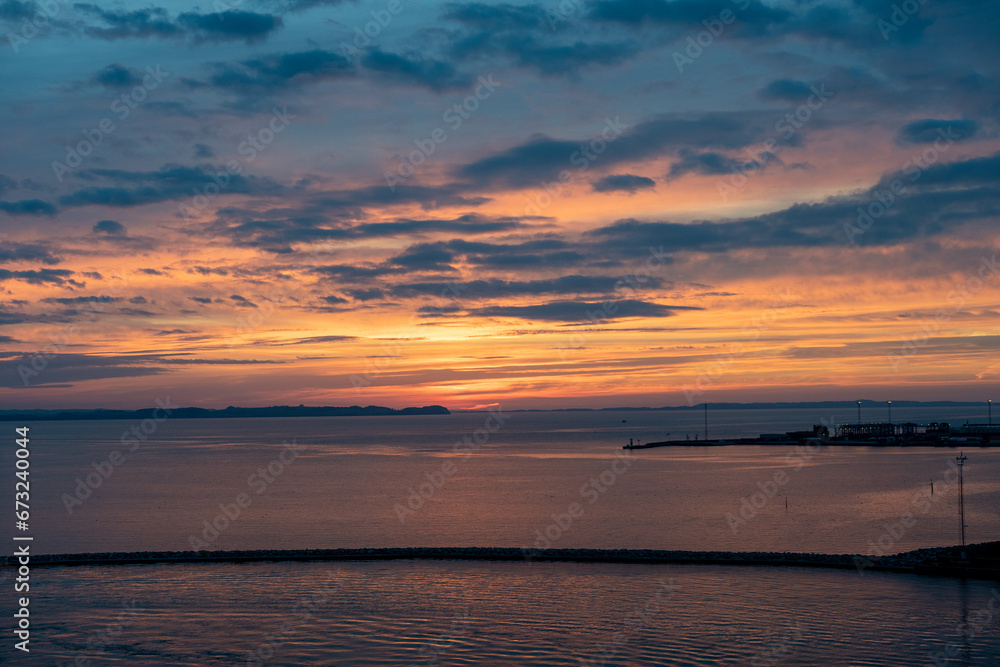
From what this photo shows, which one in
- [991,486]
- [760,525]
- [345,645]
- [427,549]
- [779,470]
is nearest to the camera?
[345,645]

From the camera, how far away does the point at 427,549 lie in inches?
2009

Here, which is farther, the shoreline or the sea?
the shoreline

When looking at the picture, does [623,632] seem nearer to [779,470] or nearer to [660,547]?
[660,547]

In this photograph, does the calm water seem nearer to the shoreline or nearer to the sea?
the sea

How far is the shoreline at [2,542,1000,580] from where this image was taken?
4347 centimetres

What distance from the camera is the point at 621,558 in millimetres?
48250

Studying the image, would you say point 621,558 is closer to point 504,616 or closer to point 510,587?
point 510,587

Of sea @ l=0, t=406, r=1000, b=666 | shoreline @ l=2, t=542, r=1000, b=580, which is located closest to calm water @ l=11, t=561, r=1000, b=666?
sea @ l=0, t=406, r=1000, b=666

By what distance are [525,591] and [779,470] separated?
96.2 meters

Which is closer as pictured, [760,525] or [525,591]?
[525,591]

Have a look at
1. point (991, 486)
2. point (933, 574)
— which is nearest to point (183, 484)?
point (933, 574)

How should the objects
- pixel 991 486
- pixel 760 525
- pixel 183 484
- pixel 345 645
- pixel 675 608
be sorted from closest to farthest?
pixel 345 645
pixel 675 608
pixel 760 525
pixel 991 486
pixel 183 484

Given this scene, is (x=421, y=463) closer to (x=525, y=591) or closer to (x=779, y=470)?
(x=779, y=470)

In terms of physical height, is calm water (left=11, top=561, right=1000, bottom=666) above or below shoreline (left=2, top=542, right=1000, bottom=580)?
below
